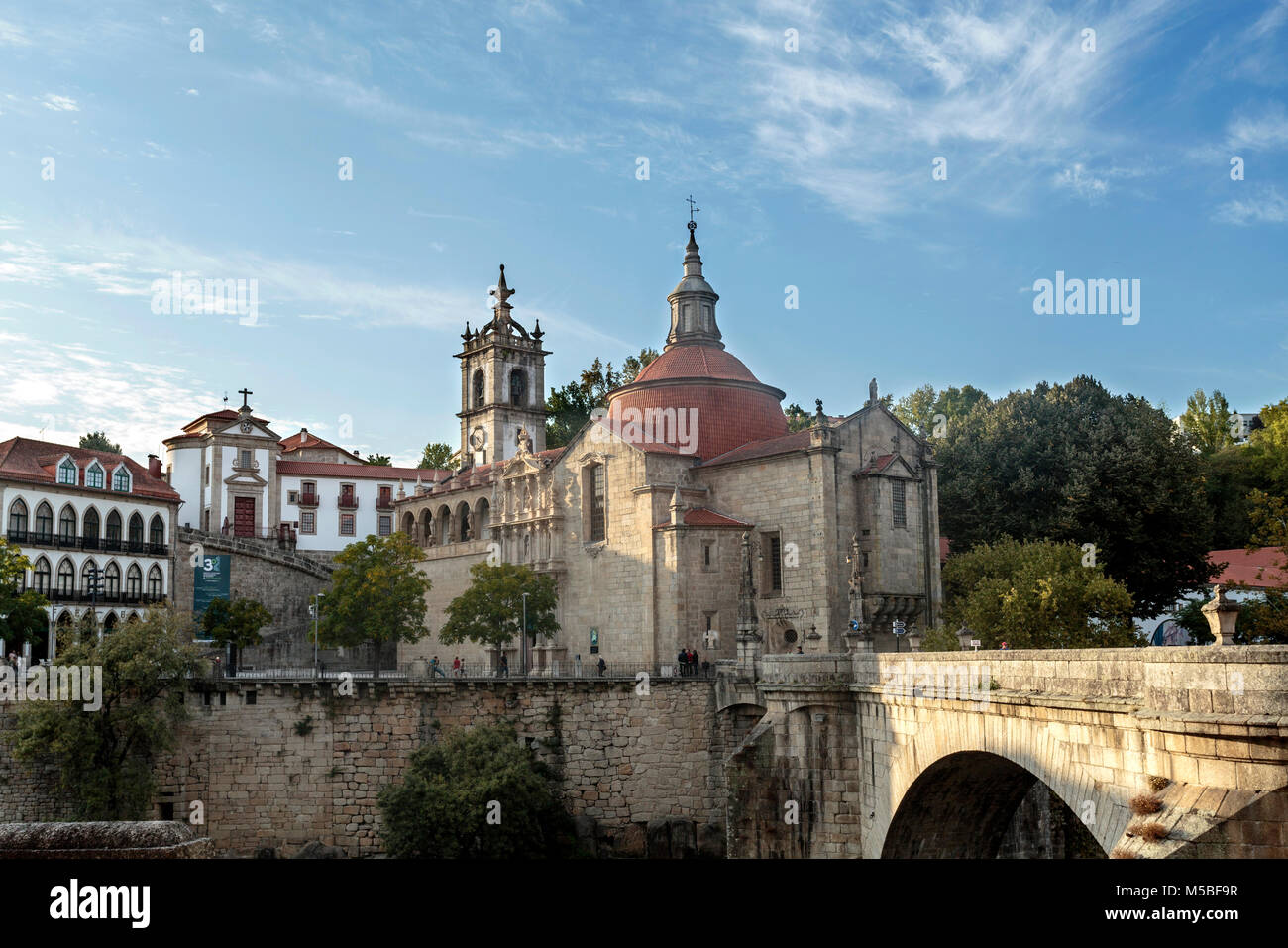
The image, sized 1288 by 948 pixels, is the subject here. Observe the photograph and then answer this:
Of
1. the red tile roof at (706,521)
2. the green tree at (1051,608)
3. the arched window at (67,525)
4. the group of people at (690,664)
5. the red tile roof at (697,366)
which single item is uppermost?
the red tile roof at (697,366)

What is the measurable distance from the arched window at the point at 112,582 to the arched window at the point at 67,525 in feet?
7.82

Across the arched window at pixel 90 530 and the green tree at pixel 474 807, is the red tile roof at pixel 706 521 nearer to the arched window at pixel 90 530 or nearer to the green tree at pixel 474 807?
the green tree at pixel 474 807

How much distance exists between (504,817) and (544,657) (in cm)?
1613

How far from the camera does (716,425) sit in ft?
170

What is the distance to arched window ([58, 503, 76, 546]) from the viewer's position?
56.5m

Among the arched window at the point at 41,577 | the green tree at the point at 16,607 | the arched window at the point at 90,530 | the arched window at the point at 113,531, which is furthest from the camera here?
the arched window at the point at 113,531

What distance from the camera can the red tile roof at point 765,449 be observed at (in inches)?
1828

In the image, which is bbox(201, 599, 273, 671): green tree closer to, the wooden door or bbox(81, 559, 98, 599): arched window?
bbox(81, 559, 98, 599): arched window

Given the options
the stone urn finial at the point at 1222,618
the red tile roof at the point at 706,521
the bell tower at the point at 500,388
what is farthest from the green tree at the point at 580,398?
the stone urn finial at the point at 1222,618

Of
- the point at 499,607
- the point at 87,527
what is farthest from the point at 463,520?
the point at 87,527

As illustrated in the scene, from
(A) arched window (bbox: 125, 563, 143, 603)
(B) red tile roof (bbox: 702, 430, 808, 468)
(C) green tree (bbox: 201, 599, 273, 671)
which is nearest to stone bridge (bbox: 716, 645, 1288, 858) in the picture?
(B) red tile roof (bbox: 702, 430, 808, 468)

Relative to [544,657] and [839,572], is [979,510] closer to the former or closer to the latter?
[839,572]

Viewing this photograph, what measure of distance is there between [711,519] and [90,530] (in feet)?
105

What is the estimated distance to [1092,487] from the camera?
49719 mm
